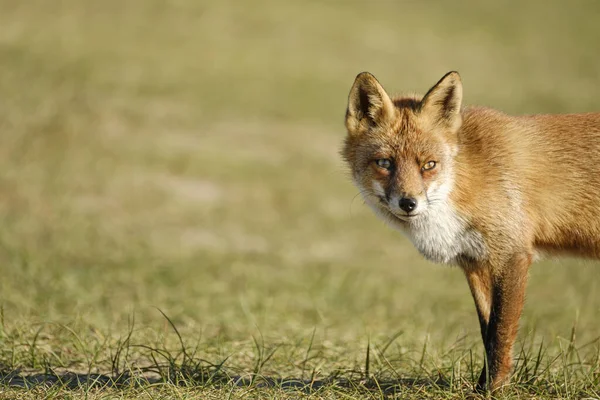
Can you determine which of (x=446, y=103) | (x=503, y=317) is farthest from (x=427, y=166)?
(x=503, y=317)

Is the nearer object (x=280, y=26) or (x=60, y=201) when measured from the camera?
(x=60, y=201)

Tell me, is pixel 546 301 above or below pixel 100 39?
below

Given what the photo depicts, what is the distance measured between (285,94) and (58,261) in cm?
921

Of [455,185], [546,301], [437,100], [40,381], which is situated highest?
[437,100]

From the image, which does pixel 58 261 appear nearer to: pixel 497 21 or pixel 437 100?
pixel 437 100

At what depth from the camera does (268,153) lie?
13922 millimetres

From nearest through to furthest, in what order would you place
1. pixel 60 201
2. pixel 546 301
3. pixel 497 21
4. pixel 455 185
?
pixel 455 185
pixel 546 301
pixel 60 201
pixel 497 21

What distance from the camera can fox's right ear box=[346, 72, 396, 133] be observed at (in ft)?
15.4

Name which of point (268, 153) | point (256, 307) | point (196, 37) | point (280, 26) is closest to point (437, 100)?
point (256, 307)

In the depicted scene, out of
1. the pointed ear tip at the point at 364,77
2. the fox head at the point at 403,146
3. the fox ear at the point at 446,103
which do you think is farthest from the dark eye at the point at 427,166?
the pointed ear tip at the point at 364,77

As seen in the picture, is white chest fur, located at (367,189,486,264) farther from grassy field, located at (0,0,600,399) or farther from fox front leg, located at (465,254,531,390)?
grassy field, located at (0,0,600,399)

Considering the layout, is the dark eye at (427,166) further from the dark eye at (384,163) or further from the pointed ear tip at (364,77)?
the pointed ear tip at (364,77)

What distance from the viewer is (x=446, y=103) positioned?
4691 mm

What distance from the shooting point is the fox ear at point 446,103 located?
4.61 metres
